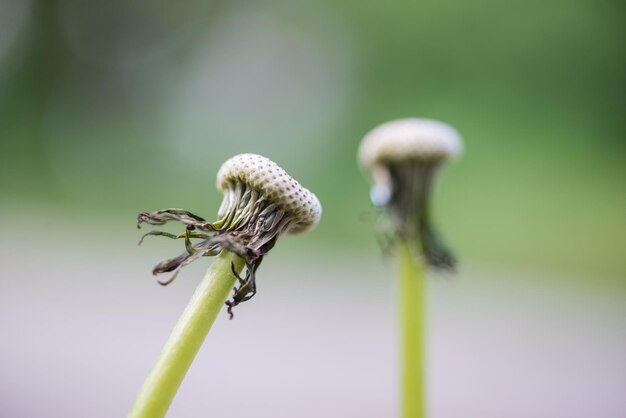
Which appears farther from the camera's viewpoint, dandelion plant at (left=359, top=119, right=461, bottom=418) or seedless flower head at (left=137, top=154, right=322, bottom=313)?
dandelion plant at (left=359, top=119, right=461, bottom=418)

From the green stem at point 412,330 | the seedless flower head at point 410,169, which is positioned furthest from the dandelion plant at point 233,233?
the seedless flower head at point 410,169

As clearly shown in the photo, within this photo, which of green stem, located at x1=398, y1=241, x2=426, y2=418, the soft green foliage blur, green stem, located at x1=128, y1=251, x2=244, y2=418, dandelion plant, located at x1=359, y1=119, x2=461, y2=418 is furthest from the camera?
the soft green foliage blur

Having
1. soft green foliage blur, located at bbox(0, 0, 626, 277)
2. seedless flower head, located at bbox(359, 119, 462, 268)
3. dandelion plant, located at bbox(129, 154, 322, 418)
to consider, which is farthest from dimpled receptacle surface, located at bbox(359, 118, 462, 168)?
soft green foliage blur, located at bbox(0, 0, 626, 277)

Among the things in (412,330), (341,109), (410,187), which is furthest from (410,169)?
(341,109)

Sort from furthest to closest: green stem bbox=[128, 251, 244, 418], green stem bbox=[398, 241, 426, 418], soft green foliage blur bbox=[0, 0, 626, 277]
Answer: soft green foliage blur bbox=[0, 0, 626, 277], green stem bbox=[398, 241, 426, 418], green stem bbox=[128, 251, 244, 418]

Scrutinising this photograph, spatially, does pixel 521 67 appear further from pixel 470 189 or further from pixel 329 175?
pixel 329 175

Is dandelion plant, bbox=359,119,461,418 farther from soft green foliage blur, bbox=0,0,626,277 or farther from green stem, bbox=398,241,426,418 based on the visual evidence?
soft green foliage blur, bbox=0,0,626,277
